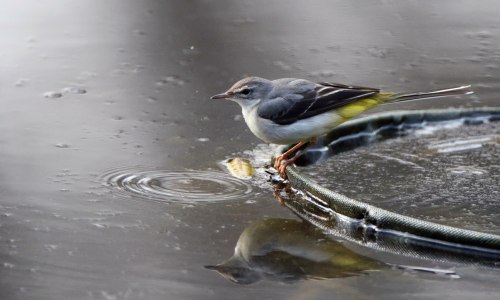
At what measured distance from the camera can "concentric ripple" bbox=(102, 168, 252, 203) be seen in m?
6.65

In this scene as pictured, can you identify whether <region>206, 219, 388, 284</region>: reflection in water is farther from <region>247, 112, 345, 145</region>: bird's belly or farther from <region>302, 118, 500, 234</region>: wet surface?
<region>247, 112, 345, 145</region>: bird's belly

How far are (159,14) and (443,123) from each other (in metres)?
4.13

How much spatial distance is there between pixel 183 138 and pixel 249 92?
0.79m

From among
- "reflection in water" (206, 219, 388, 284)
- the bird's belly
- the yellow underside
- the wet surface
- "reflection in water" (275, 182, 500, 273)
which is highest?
the yellow underside

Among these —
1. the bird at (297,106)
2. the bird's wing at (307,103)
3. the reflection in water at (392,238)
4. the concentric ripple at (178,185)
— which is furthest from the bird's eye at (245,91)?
the reflection in water at (392,238)

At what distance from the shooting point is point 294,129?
709 centimetres

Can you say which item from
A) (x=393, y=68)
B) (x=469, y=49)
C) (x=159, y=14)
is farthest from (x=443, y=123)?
(x=159, y=14)

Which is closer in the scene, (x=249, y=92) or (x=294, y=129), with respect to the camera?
(x=294, y=129)

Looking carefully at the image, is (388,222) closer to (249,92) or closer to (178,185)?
(178,185)

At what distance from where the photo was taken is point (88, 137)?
7805 millimetres

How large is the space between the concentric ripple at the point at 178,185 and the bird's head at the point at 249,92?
57 centimetres

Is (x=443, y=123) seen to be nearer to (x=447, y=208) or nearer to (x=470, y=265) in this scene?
(x=447, y=208)

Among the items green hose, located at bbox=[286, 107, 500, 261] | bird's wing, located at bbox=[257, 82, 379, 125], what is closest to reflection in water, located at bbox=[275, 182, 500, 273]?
green hose, located at bbox=[286, 107, 500, 261]

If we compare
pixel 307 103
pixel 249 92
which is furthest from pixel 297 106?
pixel 249 92
